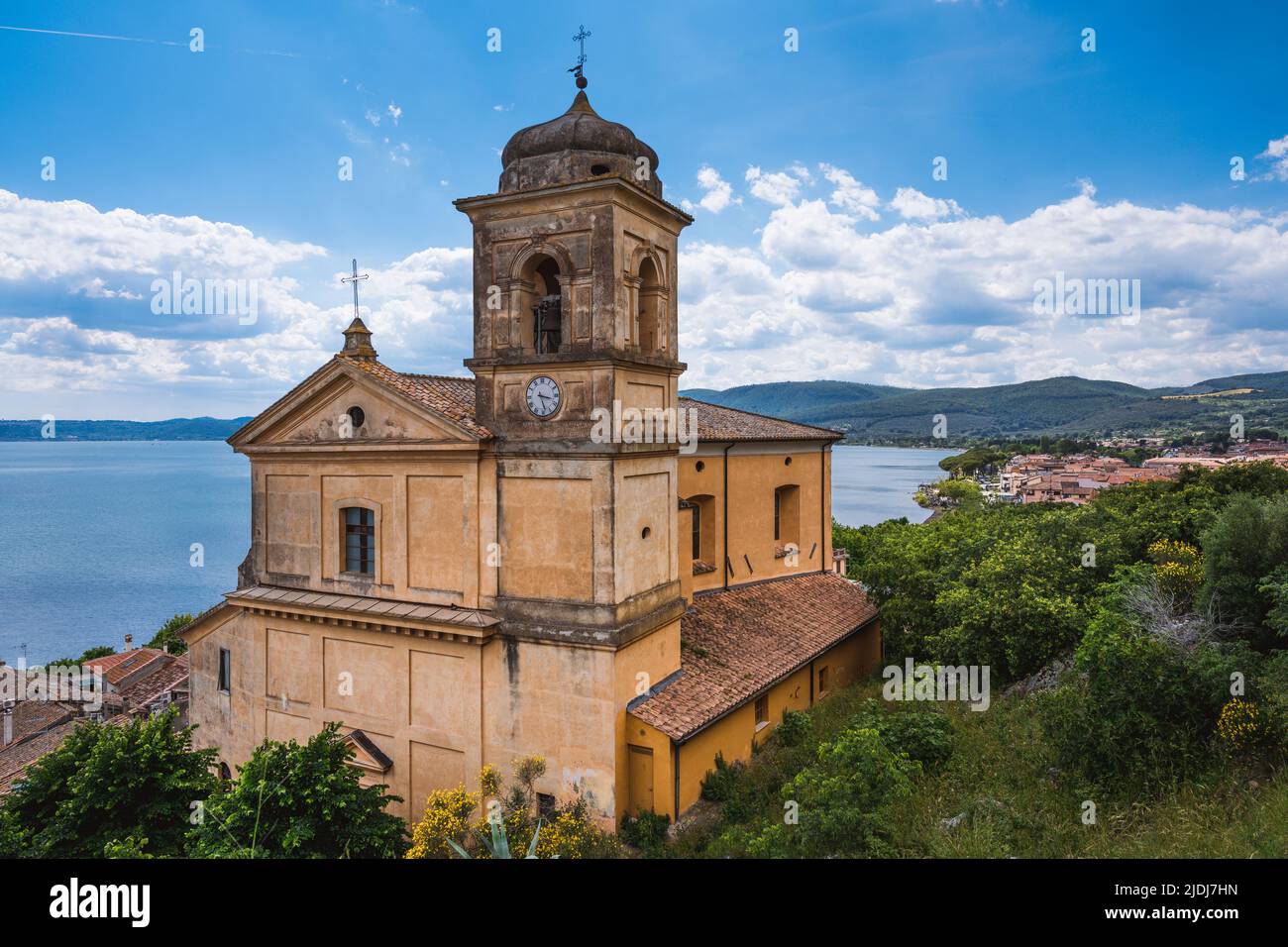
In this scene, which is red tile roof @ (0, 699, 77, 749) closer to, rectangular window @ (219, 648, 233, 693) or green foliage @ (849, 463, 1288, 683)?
rectangular window @ (219, 648, 233, 693)

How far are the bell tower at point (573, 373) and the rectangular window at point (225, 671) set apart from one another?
27.7 feet

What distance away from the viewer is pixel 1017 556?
1977cm

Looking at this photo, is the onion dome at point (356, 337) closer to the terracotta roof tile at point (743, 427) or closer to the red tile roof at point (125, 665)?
the terracotta roof tile at point (743, 427)

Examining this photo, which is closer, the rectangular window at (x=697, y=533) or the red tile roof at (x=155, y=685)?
the rectangular window at (x=697, y=533)

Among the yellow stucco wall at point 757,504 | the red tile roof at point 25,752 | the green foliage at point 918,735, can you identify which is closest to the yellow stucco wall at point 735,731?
Result: the green foliage at point 918,735

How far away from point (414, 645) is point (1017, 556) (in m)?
14.9

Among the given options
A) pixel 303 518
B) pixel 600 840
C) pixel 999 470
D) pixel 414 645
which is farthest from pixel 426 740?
pixel 999 470

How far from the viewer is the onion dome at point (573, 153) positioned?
15141 mm

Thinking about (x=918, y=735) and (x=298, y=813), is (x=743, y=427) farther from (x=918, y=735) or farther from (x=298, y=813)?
(x=298, y=813)

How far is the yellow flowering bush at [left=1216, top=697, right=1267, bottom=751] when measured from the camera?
33.7 ft

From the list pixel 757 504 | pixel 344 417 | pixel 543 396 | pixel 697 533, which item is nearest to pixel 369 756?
pixel 344 417

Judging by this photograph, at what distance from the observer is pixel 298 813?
12.0 meters

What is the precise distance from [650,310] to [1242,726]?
12.2 meters
